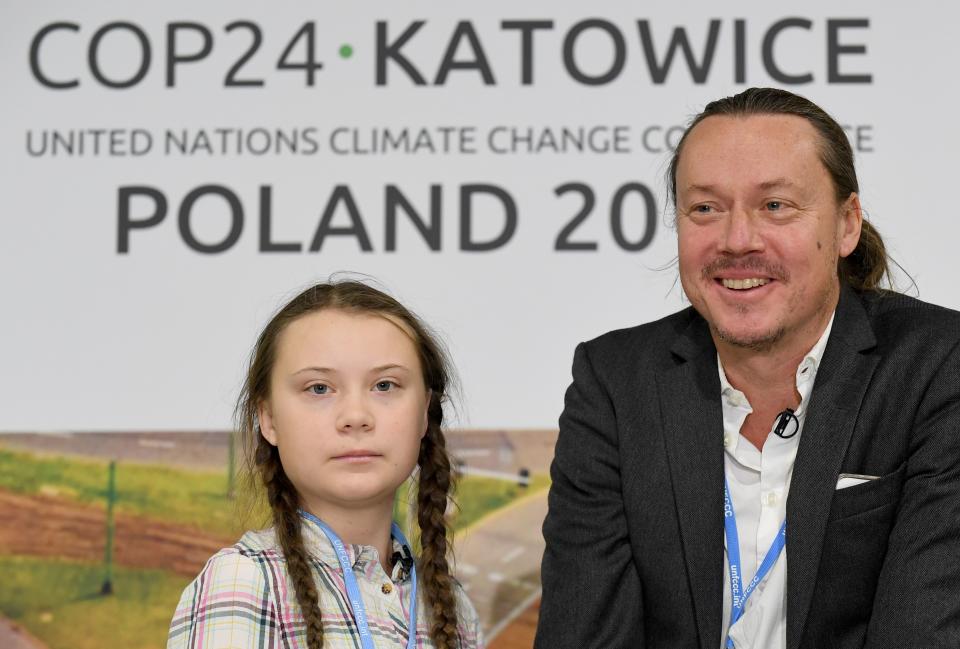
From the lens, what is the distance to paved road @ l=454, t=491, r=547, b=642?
138 inches

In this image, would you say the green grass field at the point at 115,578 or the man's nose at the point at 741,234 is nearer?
the man's nose at the point at 741,234

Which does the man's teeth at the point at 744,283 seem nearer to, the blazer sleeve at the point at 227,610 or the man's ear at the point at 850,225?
the man's ear at the point at 850,225

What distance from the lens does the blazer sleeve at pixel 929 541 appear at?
192 cm

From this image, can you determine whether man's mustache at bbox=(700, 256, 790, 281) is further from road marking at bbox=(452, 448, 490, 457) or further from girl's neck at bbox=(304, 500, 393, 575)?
road marking at bbox=(452, 448, 490, 457)

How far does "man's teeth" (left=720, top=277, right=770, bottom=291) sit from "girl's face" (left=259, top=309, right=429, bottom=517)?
1.81 ft

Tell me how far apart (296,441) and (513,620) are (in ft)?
5.18

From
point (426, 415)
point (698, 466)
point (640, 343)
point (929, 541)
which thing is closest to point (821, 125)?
point (640, 343)

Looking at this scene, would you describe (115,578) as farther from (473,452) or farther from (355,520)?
(355,520)

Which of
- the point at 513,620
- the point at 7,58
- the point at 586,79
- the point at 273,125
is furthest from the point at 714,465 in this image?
the point at 7,58

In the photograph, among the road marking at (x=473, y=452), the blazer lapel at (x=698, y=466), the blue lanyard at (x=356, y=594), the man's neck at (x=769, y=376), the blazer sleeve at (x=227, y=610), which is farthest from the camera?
the road marking at (x=473, y=452)

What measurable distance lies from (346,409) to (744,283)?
708 mm

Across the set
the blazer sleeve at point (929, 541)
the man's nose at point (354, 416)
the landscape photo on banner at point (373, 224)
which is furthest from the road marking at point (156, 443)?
the blazer sleeve at point (929, 541)

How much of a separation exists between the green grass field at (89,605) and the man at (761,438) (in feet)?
5.53

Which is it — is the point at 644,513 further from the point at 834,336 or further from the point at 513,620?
the point at 513,620
